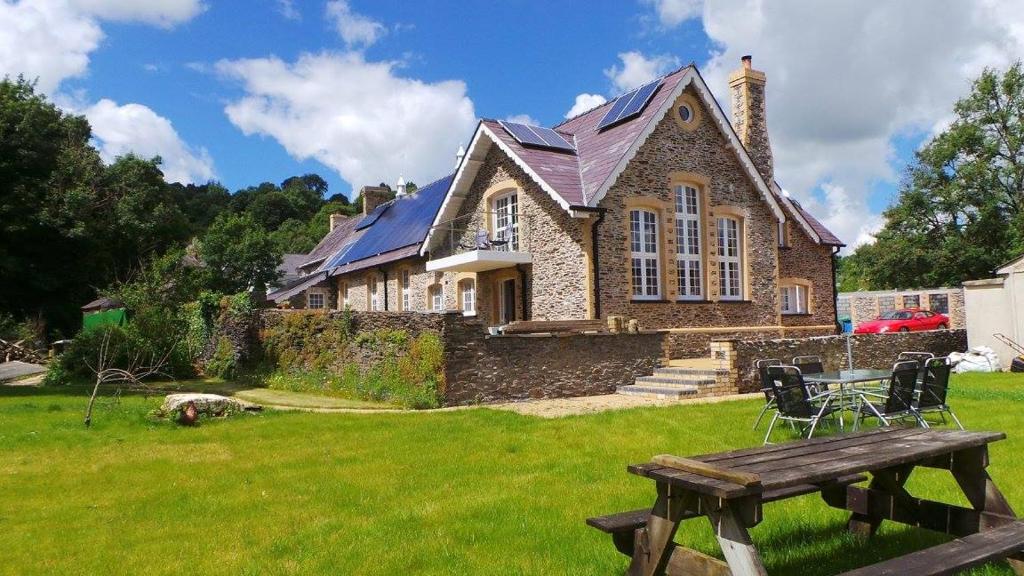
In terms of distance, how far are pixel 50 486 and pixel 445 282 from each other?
53.8 ft

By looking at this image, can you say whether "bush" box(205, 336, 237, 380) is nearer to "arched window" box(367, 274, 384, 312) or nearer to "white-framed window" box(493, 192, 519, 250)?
"arched window" box(367, 274, 384, 312)

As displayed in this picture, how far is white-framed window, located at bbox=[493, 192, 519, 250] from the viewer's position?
800 inches

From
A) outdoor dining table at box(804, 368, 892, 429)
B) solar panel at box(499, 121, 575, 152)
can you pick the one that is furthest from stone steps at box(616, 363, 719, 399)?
solar panel at box(499, 121, 575, 152)

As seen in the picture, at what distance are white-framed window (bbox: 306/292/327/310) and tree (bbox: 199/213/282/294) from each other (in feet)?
5.74

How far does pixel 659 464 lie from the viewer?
3578 mm

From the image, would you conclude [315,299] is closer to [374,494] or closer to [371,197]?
[371,197]

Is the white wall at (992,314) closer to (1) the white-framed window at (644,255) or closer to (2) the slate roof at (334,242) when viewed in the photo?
(1) the white-framed window at (644,255)

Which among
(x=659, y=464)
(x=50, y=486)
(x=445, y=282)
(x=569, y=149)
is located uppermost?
(x=569, y=149)

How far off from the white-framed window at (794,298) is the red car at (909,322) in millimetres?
7561

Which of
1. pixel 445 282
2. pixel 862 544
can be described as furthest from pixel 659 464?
pixel 445 282

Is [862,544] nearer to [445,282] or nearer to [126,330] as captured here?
[445,282]

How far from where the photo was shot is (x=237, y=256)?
30.6m

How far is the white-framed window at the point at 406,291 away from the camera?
83.8 ft

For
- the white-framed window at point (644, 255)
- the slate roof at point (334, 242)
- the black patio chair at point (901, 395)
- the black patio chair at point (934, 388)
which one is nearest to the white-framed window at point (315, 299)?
the slate roof at point (334, 242)
